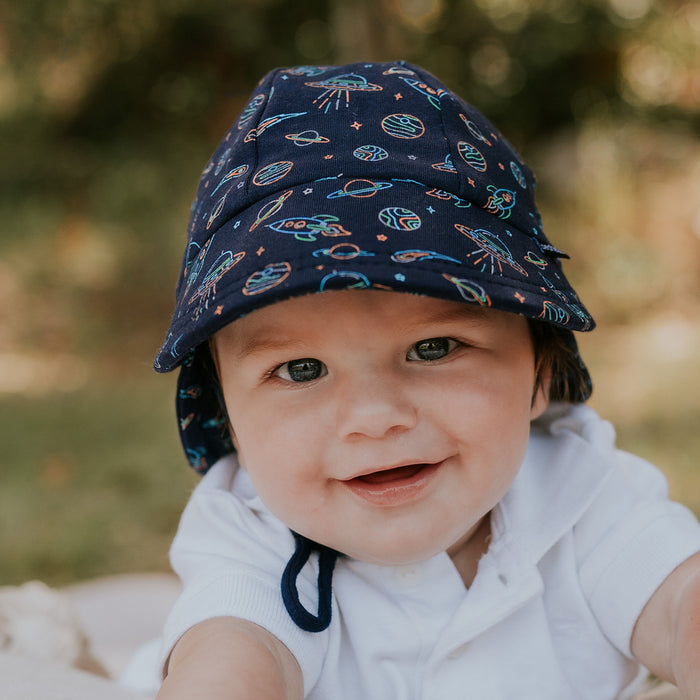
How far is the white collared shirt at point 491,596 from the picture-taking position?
1.30 metres

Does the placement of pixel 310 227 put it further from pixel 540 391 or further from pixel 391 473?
pixel 540 391

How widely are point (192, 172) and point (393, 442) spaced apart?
6.05m

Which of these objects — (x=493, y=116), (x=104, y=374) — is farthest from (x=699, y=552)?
(x=493, y=116)

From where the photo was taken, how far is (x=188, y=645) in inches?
47.8

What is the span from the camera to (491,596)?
132cm

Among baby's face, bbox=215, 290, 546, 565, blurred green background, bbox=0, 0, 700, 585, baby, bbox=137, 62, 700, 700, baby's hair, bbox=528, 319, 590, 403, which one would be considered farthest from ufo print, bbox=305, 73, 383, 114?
blurred green background, bbox=0, 0, 700, 585

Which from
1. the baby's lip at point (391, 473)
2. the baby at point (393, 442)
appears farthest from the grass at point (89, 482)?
the baby's lip at point (391, 473)

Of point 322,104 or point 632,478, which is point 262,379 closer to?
point 322,104

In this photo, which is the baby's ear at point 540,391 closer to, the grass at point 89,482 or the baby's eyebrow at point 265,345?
the baby's eyebrow at point 265,345

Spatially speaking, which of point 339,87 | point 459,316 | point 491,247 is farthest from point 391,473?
point 339,87

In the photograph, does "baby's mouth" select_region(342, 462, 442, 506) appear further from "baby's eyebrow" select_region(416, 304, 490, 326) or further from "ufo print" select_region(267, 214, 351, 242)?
"ufo print" select_region(267, 214, 351, 242)

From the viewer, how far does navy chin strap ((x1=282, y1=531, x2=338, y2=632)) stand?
1246mm

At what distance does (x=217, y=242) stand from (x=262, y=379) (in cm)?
22

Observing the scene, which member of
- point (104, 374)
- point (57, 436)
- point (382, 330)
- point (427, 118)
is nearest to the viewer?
point (382, 330)
